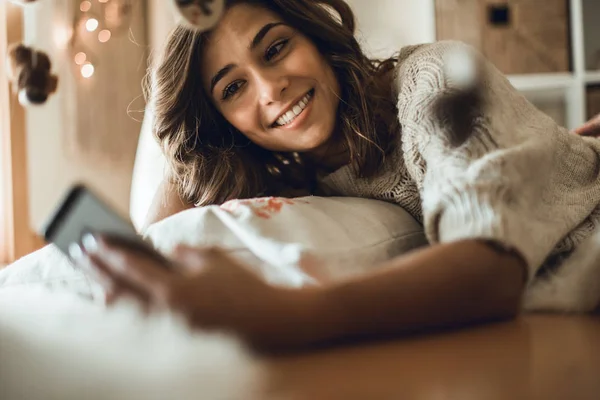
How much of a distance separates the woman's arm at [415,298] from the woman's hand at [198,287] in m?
0.01

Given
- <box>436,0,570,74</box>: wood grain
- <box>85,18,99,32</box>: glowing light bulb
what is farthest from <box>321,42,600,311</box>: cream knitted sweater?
<box>436,0,570,74</box>: wood grain

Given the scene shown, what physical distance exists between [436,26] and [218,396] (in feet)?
6.78

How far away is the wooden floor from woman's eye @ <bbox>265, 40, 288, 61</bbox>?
2.05 ft

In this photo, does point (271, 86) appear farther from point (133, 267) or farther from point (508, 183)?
point (133, 267)

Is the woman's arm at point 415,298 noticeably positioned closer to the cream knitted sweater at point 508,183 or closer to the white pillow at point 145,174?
the cream knitted sweater at point 508,183

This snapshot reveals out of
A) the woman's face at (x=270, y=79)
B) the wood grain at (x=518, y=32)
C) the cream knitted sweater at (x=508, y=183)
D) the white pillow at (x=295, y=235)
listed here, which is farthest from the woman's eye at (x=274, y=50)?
the wood grain at (x=518, y=32)

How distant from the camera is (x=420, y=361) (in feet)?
1.29

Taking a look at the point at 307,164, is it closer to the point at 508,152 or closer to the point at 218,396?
the point at 508,152

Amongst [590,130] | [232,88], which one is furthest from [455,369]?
[590,130]

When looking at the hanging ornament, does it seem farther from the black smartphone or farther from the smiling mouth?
the smiling mouth

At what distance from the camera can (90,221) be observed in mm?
397

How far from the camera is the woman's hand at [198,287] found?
351 millimetres

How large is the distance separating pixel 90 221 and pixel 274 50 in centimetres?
65

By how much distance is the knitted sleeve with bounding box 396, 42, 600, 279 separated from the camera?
546mm
